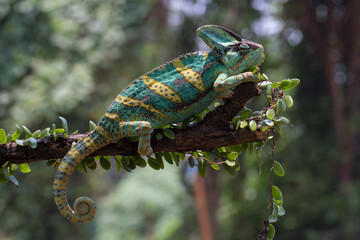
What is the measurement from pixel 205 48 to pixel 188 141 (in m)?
3.72

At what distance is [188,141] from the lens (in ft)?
4.37

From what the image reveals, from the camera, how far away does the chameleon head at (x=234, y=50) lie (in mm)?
1481

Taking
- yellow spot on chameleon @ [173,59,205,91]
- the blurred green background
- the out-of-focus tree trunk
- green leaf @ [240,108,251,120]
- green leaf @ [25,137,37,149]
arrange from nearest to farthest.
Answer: green leaf @ [25,137,37,149] < green leaf @ [240,108,251,120] < yellow spot on chameleon @ [173,59,205,91] < the blurred green background < the out-of-focus tree trunk

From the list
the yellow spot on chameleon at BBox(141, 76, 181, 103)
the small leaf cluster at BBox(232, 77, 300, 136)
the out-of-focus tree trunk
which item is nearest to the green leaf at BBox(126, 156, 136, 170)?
the yellow spot on chameleon at BBox(141, 76, 181, 103)

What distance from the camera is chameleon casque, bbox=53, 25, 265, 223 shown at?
131 cm

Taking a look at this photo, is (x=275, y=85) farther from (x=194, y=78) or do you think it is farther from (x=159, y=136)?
(x=159, y=136)

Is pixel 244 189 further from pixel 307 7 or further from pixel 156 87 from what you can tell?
pixel 156 87

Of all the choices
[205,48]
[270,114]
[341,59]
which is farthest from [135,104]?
[341,59]

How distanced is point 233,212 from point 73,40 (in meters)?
2.98

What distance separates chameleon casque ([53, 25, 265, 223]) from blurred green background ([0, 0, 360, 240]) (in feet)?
12.2

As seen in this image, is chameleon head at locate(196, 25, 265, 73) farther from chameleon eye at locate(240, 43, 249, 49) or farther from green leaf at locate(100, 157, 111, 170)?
green leaf at locate(100, 157, 111, 170)

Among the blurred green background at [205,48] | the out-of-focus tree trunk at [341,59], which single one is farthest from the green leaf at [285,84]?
the out-of-focus tree trunk at [341,59]

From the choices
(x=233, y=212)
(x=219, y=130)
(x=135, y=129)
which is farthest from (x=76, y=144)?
(x=233, y=212)

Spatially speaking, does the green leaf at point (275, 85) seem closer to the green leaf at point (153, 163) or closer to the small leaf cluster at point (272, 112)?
the small leaf cluster at point (272, 112)
